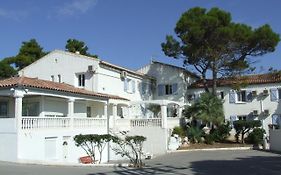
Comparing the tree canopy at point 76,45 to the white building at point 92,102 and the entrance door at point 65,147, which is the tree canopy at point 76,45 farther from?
the entrance door at point 65,147

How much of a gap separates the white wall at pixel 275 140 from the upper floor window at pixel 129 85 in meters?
14.5

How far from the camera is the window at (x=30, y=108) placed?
29.3m

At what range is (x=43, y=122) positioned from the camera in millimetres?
26203

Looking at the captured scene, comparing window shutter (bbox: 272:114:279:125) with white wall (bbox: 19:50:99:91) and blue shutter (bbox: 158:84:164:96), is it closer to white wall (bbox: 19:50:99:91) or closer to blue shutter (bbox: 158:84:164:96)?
blue shutter (bbox: 158:84:164:96)

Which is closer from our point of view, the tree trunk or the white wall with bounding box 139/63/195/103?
the tree trunk

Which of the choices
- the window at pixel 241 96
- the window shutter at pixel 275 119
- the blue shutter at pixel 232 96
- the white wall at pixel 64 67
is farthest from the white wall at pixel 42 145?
the window shutter at pixel 275 119

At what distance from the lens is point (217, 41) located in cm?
3831

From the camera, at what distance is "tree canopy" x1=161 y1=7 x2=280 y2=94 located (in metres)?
38.1

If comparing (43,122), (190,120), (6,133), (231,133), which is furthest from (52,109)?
(231,133)


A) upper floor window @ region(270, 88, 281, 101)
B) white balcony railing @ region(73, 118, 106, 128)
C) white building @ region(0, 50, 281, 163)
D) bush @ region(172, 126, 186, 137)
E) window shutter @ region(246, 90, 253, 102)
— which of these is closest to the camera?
white building @ region(0, 50, 281, 163)

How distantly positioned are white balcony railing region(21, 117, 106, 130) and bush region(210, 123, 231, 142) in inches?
423

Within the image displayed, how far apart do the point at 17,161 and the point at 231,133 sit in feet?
82.2

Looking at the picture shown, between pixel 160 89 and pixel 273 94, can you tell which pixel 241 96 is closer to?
pixel 273 94

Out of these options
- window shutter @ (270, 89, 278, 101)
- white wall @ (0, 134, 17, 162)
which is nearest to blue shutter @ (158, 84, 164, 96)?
window shutter @ (270, 89, 278, 101)
